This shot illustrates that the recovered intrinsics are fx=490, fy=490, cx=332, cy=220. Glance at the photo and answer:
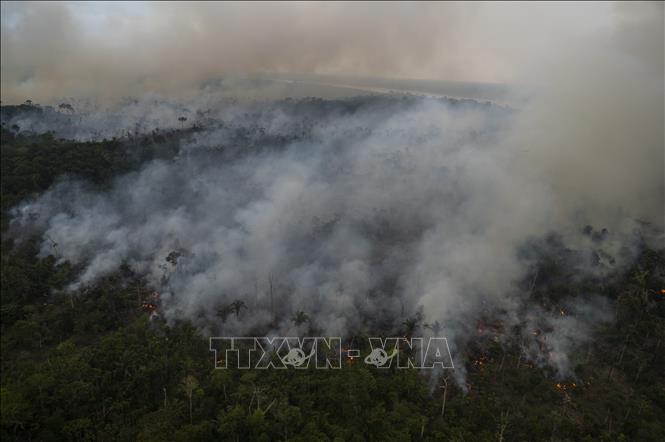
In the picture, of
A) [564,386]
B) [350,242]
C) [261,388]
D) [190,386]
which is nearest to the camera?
[190,386]

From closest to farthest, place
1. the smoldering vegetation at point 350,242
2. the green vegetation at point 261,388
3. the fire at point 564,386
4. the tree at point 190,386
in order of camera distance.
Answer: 1. the green vegetation at point 261,388
2. the tree at point 190,386
3. the fire at point 564,386
4. the smoldering vegetation at point 350,242

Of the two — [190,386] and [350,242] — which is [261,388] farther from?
[350,242]

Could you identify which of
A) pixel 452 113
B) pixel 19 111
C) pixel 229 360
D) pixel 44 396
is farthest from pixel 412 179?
pixel 19 111

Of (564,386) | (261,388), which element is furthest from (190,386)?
(564,386)

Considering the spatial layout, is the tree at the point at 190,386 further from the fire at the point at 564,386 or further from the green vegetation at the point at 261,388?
the fire at the point at 564,386

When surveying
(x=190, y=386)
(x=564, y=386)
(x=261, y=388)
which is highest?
(x=190, y=386)

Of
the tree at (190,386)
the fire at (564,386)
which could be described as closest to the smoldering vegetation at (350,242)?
the fire at (564,386)

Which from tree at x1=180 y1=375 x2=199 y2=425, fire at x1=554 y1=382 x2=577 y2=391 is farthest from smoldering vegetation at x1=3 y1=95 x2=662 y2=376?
tree at x1=180 y1=375 x2=199 y2=425
